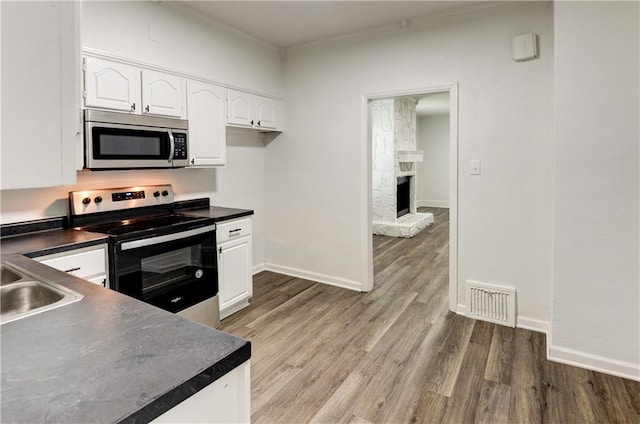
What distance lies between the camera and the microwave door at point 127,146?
2457 mm

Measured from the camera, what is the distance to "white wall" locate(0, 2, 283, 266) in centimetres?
259

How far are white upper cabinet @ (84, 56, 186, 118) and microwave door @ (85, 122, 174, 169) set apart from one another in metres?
0.15

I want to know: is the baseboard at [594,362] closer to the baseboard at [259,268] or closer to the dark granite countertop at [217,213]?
the dark granite countertop at [217,213]

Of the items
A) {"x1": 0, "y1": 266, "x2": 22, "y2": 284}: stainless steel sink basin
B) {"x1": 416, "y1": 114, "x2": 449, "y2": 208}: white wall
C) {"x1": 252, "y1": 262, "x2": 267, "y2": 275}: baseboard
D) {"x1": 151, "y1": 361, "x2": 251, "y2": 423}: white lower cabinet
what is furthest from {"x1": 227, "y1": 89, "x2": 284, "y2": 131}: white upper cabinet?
{"x1": 416, "y1": 114, "x2": 449, "y2": 208}: white wall

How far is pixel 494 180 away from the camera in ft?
10.1

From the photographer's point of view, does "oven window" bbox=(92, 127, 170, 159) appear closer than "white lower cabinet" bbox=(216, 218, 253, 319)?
Yes

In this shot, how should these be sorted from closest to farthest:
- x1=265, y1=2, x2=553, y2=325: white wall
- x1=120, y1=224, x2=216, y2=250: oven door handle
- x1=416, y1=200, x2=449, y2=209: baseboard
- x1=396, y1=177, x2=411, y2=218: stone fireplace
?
1. x1=120, y1=224, x2=216, y2=250: oven door handle
2. x1=265, y1=2, x2=553, y2=325: white wall
3. x1=396, y1=177, x2=411, y2=218: stone fireplace
4. x1=416, y1=200, x2=449, y2=209: baseboard

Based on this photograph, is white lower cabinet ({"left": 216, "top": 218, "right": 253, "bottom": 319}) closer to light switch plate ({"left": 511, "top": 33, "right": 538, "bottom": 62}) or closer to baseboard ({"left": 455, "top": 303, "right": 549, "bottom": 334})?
baseboard ({"left": 455, "top": 303, "right": 549, "bottom": 334})

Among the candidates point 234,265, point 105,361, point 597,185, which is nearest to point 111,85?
point 234,265

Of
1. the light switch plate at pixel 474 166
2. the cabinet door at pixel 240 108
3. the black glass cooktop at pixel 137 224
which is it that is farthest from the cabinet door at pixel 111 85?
the light switch plate at pixel 474 166

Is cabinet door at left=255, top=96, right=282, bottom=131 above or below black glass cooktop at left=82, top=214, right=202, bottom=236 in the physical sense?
above

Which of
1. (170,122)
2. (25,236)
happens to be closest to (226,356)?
(25,236)

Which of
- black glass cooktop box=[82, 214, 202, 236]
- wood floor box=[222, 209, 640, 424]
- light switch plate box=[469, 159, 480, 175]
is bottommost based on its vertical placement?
wood floor box=[222, 209, 640, 424]

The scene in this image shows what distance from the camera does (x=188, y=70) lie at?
321 cm
